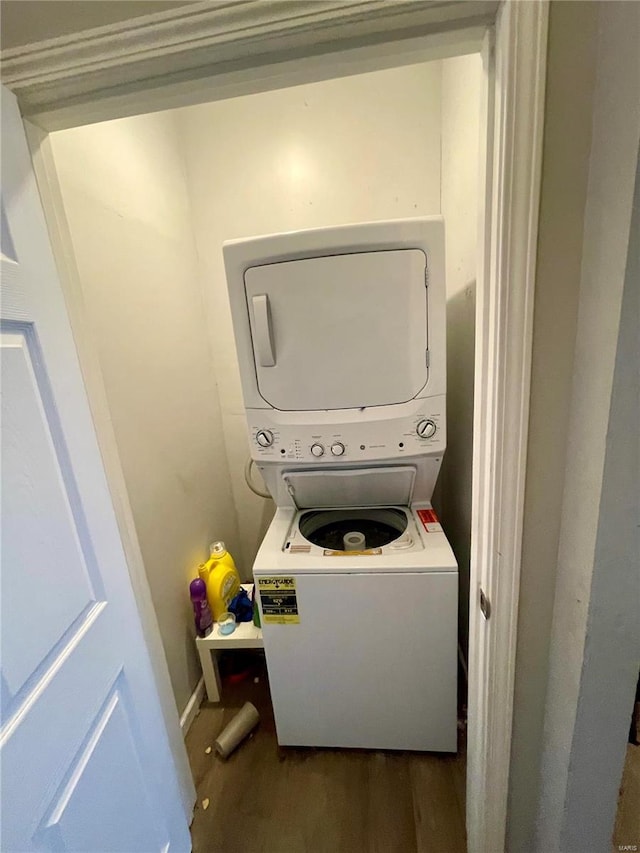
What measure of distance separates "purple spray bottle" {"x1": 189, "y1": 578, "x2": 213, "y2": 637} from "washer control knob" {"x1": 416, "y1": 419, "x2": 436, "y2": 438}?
110 centimetres

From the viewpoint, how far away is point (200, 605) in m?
1.59

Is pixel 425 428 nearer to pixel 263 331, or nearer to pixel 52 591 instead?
pixel 263 331

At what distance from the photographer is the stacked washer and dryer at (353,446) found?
1209mm

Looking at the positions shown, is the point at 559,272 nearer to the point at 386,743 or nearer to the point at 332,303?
the point at 332,303

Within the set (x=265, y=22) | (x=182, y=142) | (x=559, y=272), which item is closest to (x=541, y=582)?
Result: (x=559, y=272)

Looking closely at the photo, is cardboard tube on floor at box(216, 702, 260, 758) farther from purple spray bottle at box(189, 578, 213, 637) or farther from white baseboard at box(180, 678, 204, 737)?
purple spray bottle at box(189, 578, 213, 637)

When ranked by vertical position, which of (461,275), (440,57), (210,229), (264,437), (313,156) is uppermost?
(313,156)

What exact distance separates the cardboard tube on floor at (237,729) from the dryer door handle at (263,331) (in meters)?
1.43

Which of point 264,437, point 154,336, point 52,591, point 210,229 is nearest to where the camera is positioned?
point 52,591

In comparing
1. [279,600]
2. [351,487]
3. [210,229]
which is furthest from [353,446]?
[210,229]

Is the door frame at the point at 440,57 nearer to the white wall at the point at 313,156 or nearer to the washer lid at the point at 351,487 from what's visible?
the washer lid at the point at 351,487

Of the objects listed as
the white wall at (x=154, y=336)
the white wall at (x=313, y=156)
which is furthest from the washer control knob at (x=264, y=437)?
the white wall at (x=313, y=156)

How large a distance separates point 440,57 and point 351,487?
1215mm

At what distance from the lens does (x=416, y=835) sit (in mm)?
1229
